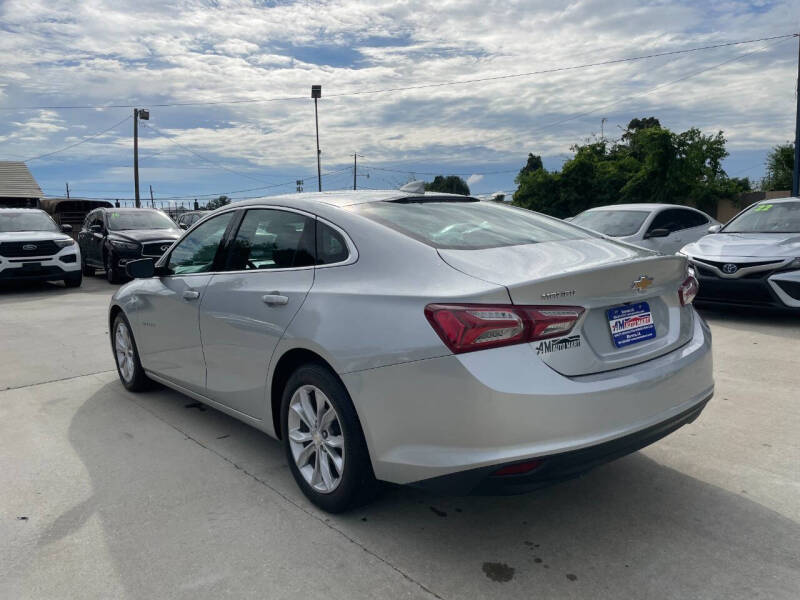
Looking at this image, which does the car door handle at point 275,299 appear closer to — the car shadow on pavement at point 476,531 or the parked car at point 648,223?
the car shadow on pavement at point 476,531

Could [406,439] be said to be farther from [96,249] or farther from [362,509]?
[96,249]

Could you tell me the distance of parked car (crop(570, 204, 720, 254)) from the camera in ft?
34.3

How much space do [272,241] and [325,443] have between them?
1228mm

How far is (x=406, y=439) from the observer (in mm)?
2689

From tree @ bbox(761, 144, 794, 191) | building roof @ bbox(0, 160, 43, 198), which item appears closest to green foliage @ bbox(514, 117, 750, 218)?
tree @ bbox(761, 144, 794, 191)

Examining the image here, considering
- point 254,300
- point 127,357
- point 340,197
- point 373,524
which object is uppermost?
point 340,197

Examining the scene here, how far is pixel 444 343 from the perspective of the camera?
8.38 ft

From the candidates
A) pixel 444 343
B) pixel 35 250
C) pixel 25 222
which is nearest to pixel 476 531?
pixel 444 343

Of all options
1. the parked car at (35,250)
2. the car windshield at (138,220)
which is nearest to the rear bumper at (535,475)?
the parked car at (35,250)

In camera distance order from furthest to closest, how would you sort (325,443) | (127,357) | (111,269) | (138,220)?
(138,220), (111,269), (127,357), (325,443)

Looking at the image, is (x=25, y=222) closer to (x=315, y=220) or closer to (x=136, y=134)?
(x=315, y=220)

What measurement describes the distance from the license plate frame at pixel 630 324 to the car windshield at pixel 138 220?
14.1 m

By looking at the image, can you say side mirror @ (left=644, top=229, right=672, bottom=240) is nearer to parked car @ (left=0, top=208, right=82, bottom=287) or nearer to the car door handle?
the car door handle

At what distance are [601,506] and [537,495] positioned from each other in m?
0.31
